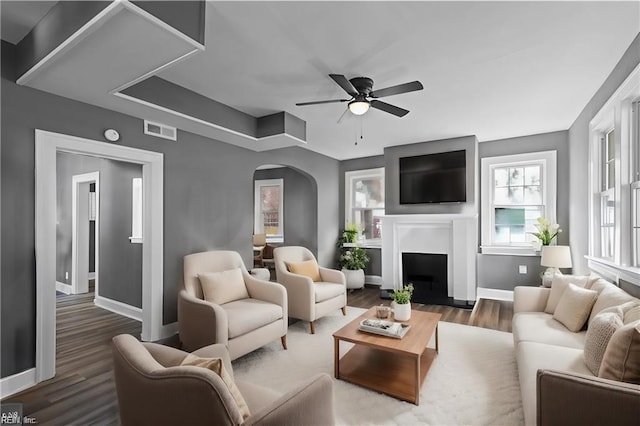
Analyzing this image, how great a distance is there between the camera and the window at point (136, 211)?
4.23 meters

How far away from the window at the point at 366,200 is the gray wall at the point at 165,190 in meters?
0.61

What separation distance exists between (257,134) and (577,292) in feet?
12.0

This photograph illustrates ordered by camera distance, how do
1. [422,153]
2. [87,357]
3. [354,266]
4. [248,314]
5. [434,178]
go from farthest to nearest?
[354,266]
[422,153]
[434,178]
[87,357]
[248,314]

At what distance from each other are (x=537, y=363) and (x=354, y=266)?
13.7ft

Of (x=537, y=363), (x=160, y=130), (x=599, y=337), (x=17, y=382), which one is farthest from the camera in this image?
(x=160, y=130)

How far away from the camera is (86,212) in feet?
18.4

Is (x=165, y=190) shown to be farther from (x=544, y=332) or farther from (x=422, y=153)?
(x=422, y=153)

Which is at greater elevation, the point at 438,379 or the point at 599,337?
the point at 599,337

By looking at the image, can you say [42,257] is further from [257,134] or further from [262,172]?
[262,172]

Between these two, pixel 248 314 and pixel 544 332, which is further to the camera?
pixel 248 314

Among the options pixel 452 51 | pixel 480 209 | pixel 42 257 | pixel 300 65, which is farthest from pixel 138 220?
pixel 480 209

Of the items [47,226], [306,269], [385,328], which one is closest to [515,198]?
[306,269]

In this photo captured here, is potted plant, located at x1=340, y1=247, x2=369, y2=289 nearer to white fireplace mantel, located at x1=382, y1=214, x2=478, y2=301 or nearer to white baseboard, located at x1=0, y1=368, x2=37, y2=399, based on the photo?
white fireplace mantel, located at x1=382, y1=214, x2=478, y2=301

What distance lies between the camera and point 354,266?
6.08m
